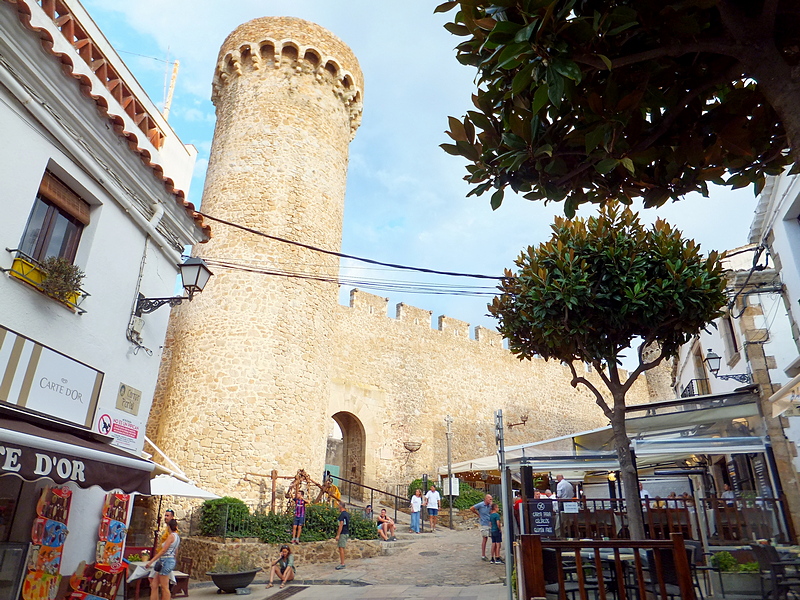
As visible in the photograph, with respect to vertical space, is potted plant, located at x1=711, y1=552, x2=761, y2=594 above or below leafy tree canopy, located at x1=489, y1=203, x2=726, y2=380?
below

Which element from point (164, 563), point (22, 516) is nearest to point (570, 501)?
point (164, 563)

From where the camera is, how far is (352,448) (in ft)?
70.9

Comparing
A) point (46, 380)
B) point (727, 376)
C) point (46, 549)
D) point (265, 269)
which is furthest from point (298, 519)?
point (727, 376)

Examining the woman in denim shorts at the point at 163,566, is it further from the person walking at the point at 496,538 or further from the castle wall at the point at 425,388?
the castle wall at the point at 425,388

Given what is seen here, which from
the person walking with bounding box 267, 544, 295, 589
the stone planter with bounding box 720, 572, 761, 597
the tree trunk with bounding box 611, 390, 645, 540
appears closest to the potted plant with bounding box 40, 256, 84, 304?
the person walking with bounding box 267, 544, 295, 589

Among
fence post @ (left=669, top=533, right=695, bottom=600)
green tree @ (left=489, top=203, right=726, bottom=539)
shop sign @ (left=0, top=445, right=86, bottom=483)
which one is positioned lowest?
fence post @ (left=669, top=533, right=695, bottom=600)

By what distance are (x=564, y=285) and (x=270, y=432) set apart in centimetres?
Answer: 873

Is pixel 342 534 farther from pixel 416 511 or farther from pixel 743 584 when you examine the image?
pixel 743 584

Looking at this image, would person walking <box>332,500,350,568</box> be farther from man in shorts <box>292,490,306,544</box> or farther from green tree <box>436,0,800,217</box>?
green tree <box>436,0,800,217</box>

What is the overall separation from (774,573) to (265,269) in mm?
11967

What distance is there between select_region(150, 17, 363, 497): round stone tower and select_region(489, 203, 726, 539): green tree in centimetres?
787

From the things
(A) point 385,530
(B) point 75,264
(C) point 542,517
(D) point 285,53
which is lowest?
(A) point 385,530

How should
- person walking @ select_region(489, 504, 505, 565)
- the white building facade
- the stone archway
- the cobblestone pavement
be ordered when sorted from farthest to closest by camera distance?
the stone archway → person walking @ select_region(489, 504, 505, 565) → the cobblestone pavement → the white building facade

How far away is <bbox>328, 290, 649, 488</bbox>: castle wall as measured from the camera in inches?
837
